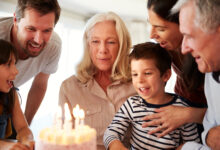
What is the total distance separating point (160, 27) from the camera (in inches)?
56.7

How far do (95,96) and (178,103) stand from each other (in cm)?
61

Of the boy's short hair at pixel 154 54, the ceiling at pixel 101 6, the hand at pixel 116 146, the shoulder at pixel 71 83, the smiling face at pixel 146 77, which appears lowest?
the hand at pixel 116 146

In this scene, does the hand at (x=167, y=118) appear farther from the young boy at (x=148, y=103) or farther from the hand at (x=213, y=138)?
the hand at (x=213, y=138)

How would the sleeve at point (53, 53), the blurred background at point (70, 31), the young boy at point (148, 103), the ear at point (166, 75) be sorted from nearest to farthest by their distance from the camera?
the young boy at point (148, 103), the ear at point (166, 75), the sleeve at point (53, 53), the blurred background at point (70, 31)

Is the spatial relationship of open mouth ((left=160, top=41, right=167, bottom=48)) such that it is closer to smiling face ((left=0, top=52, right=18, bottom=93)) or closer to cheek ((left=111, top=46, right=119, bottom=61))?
cheek ((left=111, top=46, right=119, bottom=61))

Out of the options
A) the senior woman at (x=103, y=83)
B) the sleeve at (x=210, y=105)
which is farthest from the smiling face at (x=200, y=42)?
the senior woman at (x=103, y=83)

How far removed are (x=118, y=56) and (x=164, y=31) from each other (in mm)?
412

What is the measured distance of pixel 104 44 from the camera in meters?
1.68

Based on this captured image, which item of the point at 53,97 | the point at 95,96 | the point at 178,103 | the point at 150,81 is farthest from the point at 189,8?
the point at 53,97

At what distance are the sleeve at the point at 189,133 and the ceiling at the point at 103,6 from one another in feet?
14.1

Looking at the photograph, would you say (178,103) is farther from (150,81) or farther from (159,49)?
(159,49)

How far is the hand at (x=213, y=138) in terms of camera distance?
1121mm

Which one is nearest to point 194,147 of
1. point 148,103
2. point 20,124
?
point 148,103

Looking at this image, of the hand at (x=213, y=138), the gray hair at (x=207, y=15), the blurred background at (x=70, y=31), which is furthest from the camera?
the blurred background at (x=70, y=31)
